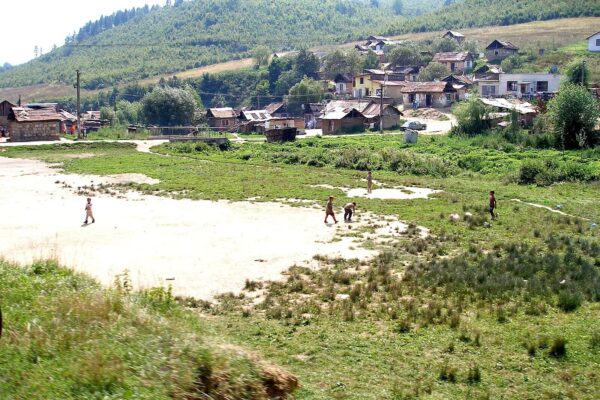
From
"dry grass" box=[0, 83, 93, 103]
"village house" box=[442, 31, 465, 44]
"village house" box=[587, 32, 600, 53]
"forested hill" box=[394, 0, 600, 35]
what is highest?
"forested hill" box=[394, 0, 600, 35]

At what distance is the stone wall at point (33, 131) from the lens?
239ft

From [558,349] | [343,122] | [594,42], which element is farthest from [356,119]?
[558,349]

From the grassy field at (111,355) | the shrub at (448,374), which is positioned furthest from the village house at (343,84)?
the grassy field at (111,355)

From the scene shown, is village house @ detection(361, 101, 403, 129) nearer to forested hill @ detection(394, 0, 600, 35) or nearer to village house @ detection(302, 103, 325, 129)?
village house @ detection(302, 103, 325, 129)

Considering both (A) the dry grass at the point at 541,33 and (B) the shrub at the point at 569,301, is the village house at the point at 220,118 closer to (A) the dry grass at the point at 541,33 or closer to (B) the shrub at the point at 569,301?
(A) the dry grass at the point at 541,33

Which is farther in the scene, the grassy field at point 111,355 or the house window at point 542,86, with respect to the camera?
the house window at point 542,86

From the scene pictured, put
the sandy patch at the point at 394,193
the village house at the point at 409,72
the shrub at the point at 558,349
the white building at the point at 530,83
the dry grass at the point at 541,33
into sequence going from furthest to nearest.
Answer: the dry grass at the point at 541,33 < the village house at the point at 409,72 < the white building at the point at 530,83 < the sandy patch at the point at 394,193 < the shrub at the point at 558,349

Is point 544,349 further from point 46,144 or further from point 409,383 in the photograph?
point 46,144

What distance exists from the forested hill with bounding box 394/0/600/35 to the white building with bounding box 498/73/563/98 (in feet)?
194

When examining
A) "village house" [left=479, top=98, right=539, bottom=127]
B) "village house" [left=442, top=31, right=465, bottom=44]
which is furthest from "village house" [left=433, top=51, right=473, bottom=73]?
"village house" [left=479, top=98, right=539, bottom=127]

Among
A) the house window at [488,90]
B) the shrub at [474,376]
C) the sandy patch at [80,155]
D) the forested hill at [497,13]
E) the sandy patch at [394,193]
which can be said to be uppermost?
the forested hill at [497,13]

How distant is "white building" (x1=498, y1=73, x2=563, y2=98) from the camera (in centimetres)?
8506

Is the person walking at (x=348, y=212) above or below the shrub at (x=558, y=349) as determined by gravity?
above

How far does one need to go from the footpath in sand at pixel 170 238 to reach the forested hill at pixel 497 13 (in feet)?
405
